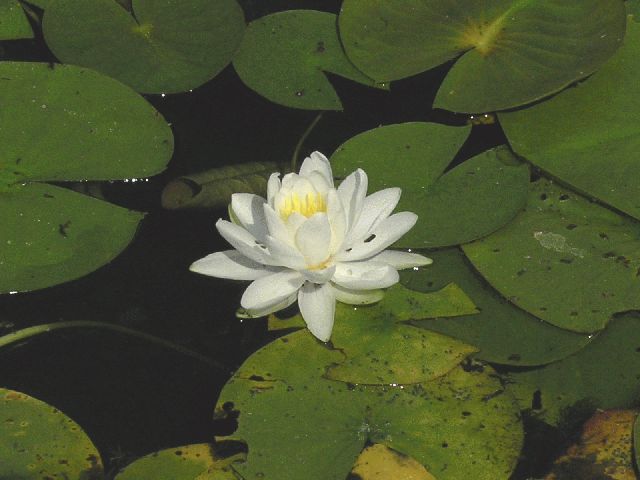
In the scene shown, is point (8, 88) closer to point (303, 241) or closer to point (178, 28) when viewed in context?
point (178, 28)

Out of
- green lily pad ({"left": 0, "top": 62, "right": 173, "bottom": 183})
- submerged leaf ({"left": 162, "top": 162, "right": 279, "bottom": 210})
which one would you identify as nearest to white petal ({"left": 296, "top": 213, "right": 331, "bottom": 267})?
submerged leaf ({"left": 162, "top": 162, "right": 279, "bottom": 210})

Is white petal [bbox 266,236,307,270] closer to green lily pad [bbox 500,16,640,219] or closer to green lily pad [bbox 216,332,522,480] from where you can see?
green lily pad [bbox 216,332,522,480]

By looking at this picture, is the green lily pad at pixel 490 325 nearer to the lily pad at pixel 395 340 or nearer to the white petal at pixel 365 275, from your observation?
the lily pad at pixel 395 340

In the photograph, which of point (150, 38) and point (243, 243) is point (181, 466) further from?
point (150, 38)

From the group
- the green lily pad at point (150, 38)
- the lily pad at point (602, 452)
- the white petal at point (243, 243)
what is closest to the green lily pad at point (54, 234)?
the white petal at point (243, 243)

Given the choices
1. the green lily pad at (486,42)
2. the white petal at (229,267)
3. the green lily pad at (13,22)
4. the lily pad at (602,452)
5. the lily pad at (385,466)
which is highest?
the green lily pad at (486,42)

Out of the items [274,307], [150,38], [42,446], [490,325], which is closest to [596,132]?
[490,325]
